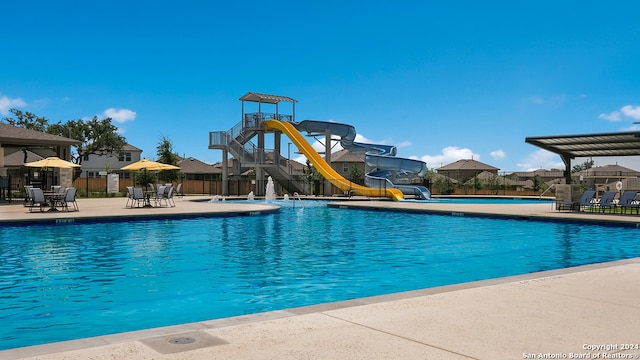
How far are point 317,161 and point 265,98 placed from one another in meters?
7.07

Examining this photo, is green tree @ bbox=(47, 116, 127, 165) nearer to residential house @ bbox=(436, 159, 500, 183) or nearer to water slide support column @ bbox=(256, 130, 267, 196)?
water slide support column @ bbox=(256, 130, 267, 196)

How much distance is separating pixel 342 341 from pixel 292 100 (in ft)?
132

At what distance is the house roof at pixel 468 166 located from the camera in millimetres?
79750

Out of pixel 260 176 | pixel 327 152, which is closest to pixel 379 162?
pixel 327 152

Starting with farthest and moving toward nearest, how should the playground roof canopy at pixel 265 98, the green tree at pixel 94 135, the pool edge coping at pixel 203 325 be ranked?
the green tree at pixel 94 135 → the playground roof canopy at pixel 265 98 → the pool edge coping at pixel 203 325

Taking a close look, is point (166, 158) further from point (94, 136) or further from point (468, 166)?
point (468, 166)

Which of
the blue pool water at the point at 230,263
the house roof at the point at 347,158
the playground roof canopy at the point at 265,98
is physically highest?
the playground roof canopy at the point at 265,98

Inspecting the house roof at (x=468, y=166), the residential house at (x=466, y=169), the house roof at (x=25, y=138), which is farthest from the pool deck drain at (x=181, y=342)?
the house roof at (x=468, y=166)

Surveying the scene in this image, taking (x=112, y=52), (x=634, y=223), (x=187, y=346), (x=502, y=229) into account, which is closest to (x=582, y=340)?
(x=187, y=346)

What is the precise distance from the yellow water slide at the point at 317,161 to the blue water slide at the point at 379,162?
988 mm

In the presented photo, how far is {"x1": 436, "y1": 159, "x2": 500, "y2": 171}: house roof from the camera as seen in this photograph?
7975 centimetres

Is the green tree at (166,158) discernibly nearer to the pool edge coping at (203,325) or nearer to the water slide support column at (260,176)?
the water slide support column at (260,176)

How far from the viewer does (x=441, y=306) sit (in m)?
5.33

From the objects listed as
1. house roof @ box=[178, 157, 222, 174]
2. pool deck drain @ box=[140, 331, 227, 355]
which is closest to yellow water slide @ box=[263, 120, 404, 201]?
house roof @ box=[178, 157, 222, 174]
